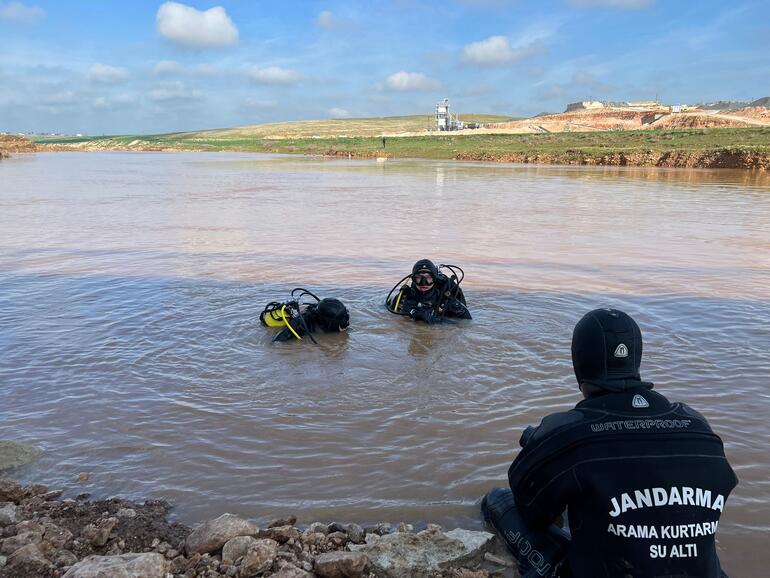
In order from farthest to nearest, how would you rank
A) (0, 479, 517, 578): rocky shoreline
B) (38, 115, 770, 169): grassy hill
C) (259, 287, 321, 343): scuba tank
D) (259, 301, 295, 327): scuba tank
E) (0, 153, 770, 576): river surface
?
(38, 115, 770, 169): grassy hill → (259, 301, 295, 327): scuba tank → (259, 287, 321, 343): scuba tank → (0, 153, 770, 576): river surface → (0, 479, 517, 578): rocky shoreline

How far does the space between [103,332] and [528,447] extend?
5917mm

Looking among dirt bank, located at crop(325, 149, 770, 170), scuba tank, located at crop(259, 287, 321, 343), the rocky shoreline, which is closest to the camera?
the rocky shoreline

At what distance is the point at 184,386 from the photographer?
5.49 m

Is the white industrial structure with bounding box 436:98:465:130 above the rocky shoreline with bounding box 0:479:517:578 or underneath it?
above

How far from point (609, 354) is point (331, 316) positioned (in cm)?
490

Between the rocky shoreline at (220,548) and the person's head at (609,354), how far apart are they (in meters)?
1.30

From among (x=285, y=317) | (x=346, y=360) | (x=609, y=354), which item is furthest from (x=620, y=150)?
(x=609, y=354)

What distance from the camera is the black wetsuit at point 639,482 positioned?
2107 mm

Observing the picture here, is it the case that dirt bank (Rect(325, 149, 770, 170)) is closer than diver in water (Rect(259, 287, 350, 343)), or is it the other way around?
diver in water (Rect(259, 287, 350, 343))

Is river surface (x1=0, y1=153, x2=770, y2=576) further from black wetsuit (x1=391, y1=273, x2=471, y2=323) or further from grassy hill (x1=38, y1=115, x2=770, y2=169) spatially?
grassy hill (x1=38, y1=115, x2=770, y2=169)

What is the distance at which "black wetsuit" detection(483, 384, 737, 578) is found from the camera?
6.91 ft

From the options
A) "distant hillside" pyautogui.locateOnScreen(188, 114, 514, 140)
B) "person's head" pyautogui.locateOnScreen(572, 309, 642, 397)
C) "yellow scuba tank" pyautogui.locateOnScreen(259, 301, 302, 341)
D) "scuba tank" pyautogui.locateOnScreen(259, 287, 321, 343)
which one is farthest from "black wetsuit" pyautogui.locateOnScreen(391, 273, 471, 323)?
"distant hillside" pyautogui.locateOnScreen(188, 114, 514, 140)

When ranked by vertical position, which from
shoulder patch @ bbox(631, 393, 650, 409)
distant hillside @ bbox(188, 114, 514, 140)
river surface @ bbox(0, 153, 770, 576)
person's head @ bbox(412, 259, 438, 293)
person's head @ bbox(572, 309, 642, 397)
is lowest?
river surface @ bbox(0, 153, 770, 576)

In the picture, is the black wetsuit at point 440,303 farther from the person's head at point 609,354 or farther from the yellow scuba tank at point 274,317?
the person's head at point 609,354
